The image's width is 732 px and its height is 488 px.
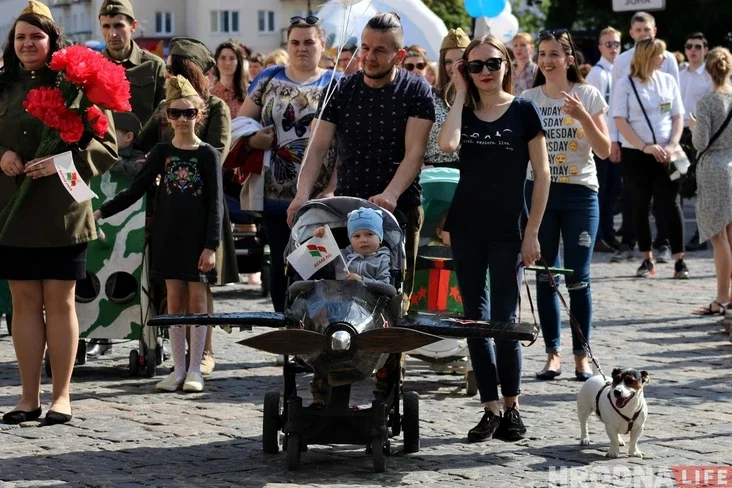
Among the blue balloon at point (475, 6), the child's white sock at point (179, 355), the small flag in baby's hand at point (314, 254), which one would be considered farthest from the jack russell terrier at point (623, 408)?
the blue balloon at point (475, 6)

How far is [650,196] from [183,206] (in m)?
6.91

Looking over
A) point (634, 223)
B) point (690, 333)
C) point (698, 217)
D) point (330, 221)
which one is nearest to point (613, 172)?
point (634, 223)

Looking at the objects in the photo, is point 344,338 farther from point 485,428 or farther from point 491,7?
point 491,7

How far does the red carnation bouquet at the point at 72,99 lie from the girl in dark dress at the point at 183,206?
3.89ft

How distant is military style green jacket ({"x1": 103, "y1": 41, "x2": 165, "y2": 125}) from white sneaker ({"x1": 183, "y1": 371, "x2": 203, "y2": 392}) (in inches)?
78.1

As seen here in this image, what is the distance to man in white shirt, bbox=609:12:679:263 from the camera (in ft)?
50.8

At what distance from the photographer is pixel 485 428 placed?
7.54m

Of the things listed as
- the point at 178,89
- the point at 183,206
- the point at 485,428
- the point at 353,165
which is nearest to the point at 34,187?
the point at 183,206

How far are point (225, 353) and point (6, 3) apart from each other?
2969 mm

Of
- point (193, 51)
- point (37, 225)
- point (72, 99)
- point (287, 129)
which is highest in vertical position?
point (193, 51)

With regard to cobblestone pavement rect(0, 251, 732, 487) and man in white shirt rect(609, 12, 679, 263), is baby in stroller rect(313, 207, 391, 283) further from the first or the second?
man in white shirt rect(609, 12, 679, 263)

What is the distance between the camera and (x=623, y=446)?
23.7 feet

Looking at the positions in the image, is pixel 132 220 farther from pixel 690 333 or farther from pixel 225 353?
pixel 690 333

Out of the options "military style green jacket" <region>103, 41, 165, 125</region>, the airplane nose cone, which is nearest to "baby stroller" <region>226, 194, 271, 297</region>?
"military style green jacket" <region>103, 41, 165, 125</region>
